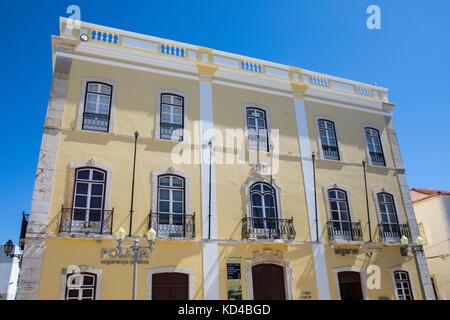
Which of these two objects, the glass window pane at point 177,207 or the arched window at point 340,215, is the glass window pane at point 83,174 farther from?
the arched window at point 340,215

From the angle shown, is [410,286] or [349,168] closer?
[410,286]

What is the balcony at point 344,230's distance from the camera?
13.2 metres

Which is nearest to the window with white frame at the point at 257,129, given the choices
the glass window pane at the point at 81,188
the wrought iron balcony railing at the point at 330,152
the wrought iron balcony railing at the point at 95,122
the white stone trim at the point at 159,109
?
the white stone trim at the point at 159,109

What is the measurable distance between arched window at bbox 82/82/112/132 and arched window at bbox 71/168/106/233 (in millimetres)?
1491

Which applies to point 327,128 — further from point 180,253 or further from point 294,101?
point 180,253

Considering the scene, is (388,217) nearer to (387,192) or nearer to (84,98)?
(387,192)

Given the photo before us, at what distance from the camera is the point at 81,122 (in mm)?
11484

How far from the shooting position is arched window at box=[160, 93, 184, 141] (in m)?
12.5

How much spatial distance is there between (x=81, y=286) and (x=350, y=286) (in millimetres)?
8616

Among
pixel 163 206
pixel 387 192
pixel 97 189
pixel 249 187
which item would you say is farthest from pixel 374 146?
pixel 97 189

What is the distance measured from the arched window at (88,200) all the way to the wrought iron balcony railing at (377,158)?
10.5 m

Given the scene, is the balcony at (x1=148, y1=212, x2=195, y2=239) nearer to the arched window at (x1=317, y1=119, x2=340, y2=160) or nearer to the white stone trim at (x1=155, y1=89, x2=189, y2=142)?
the white stone trim at (x1=155, y1=89, x2=189, y2=142)
